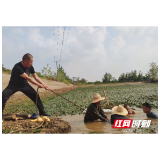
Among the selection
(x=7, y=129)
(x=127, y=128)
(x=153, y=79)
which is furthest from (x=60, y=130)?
(x=153, y=79)

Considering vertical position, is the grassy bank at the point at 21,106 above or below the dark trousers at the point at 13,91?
below

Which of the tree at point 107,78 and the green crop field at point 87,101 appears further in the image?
the tree at point 107,78

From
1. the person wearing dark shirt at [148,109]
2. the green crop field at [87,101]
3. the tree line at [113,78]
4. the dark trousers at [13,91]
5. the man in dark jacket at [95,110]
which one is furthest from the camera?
the tree line at [113,78]

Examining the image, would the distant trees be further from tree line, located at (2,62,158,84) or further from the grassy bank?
the grassy bank

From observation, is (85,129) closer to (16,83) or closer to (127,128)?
(127,128)

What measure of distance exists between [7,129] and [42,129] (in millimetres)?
826

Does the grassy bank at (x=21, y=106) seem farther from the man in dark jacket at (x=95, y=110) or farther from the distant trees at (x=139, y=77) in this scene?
the distant trees at (x=139, y=77)

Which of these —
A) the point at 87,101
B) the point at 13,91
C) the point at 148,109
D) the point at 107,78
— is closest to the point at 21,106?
the point at 87,101

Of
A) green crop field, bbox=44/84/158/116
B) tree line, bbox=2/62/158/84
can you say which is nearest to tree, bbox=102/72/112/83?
tree line, bbox=2/62/158/84

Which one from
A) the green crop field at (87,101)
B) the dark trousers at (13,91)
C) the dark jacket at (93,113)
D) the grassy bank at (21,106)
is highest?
the dark trousers at (13,91)

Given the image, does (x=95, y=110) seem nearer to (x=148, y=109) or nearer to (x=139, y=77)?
(x=148, y=109)

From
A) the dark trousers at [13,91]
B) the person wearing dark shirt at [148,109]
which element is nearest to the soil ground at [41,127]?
the dark trousers at [13,91]

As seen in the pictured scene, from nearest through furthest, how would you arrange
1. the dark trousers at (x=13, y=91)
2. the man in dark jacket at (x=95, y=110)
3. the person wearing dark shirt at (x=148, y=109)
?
the dark trousers at (x=13, y=91) < the man in dark jacket at (x=95, y=110) < the person wearing dark shirt at (x=148, y=109)

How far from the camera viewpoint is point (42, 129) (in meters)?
3.88
